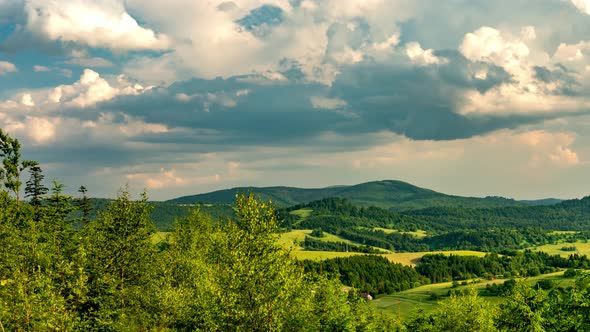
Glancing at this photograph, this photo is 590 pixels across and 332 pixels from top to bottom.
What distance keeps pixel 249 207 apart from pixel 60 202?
2775 inches

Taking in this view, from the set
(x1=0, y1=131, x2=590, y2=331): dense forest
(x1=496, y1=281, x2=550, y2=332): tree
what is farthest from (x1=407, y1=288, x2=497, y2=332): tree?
(x1=496, y1=281, x2=550, y2=332): tree

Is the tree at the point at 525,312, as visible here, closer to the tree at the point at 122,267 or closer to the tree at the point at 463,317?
the tree at the point at 463,317

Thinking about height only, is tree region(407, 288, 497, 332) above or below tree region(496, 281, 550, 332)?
→ below

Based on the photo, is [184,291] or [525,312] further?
[184,291]

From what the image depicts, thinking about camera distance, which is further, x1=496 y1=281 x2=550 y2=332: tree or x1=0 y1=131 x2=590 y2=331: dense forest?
x1=496 y1=281 x2=550 y2=332: tree

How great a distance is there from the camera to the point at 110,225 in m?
62.7

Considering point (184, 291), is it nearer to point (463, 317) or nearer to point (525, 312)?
point (525, 312)

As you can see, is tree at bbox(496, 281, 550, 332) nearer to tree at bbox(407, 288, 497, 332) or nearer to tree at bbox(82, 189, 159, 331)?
tree at bbox(407, 288, 497, 332)

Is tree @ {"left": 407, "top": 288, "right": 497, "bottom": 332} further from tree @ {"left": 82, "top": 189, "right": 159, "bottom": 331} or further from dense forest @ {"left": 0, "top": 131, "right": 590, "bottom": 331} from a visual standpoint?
tree @ {"left": 82, "top": 189, "right": 159, "bottom": 331}

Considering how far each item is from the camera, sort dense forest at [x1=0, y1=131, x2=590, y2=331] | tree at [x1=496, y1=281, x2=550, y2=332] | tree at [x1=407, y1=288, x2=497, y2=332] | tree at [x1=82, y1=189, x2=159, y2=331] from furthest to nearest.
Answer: tree at [x1=407, y1=288, x2=497, y2=332] < tree at [x1=82, y1=189, x2=159, y2=331] < tree at [x1=496, y1=281, x2=550, y2=332] < dense forest at [x1=0, y1=131, x2=590, y2=331]

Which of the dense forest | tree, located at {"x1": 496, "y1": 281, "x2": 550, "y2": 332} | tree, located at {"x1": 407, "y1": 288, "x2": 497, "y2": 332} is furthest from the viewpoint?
tree, located at {"x1": 407, "y1": 288, "x2": 497, "y2": 332}

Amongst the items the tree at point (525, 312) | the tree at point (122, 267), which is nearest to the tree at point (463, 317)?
the tree at point (525, 312)

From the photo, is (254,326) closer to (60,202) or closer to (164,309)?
(164,309)

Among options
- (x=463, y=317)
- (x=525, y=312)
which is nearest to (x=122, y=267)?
(x=525, y=312)
